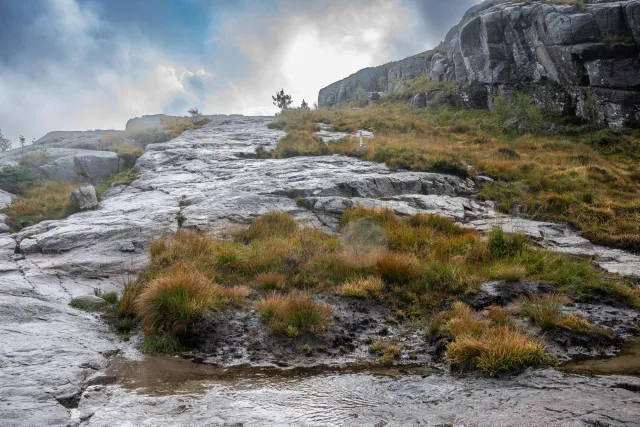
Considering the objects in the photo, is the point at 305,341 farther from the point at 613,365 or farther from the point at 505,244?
the point at 505,244

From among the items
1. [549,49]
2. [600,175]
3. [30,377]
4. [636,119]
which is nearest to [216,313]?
[30,377]

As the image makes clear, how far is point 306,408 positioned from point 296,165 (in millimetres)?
15609

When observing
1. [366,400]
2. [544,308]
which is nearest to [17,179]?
[366,400]

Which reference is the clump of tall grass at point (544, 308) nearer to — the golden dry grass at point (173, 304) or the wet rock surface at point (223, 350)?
the wet rock surface at point (223, 350)

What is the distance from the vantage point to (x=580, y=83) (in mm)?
31109

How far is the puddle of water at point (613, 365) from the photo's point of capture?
5352 mm

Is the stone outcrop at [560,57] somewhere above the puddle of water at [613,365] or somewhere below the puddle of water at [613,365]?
above

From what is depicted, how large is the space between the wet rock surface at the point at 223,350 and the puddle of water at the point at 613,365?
404 mm

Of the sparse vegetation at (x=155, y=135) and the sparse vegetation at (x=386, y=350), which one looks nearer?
the sparse vegetation at (x=386, y=350)

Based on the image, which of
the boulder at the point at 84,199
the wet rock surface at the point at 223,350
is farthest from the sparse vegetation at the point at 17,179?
the wet rock surface at the point at 223,350

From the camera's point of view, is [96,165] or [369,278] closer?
[369,278]

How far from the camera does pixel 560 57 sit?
32312 millimetres

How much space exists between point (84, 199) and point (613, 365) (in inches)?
662

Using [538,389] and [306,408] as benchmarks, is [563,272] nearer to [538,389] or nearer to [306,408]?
[538,389]
